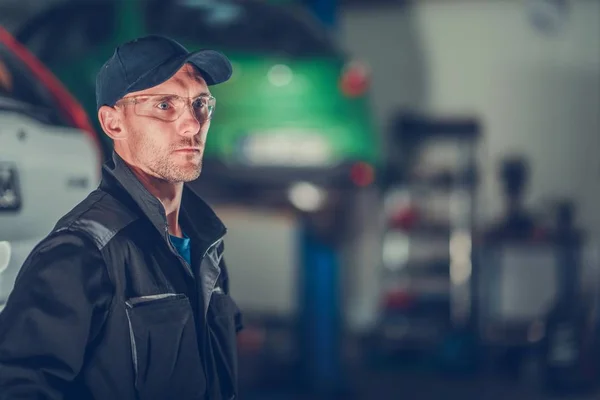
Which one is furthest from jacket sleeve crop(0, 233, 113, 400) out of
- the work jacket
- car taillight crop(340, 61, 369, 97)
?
car taillight crop(340, 61, 369, 97)

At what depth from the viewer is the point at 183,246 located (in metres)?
1.70

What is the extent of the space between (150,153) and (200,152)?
79 mm

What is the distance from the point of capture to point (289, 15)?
5281 mm

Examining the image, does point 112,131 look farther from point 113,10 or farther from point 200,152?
point 113,10

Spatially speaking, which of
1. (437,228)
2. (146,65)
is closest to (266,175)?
(437,228)

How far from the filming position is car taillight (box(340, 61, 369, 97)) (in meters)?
5.09

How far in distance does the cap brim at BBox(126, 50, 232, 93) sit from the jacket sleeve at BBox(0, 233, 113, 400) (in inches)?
11.0

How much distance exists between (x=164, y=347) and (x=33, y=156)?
2.73ft

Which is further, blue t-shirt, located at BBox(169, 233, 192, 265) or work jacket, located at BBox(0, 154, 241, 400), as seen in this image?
blue t-shirt, located at BBox(169, 233, 192, 265)

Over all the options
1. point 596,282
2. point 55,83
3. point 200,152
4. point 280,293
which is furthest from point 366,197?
point 200,152

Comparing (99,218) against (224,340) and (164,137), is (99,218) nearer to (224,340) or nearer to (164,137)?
(164,137)

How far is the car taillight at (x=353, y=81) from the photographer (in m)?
5.09

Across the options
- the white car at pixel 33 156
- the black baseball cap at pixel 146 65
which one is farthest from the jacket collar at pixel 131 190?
the white car at pixel 33 156

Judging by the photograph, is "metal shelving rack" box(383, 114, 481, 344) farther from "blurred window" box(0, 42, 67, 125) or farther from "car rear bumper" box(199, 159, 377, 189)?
"blurred window" box(0, 42, 67, 125)
